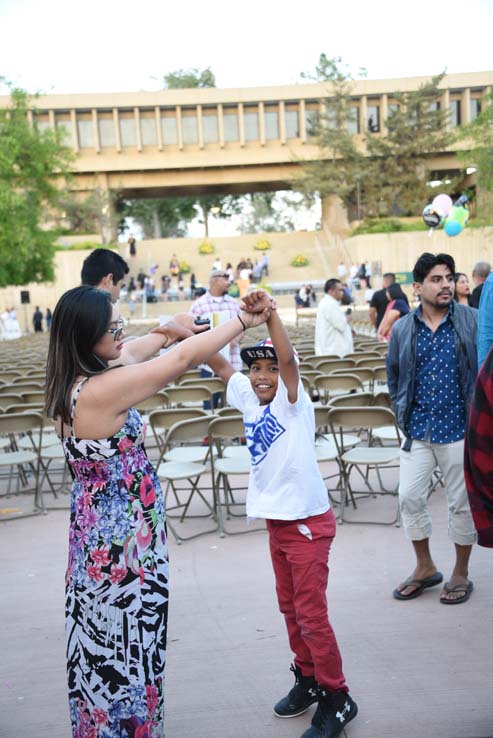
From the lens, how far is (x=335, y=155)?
47.5 metres

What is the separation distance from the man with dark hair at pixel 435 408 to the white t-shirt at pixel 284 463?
123cm

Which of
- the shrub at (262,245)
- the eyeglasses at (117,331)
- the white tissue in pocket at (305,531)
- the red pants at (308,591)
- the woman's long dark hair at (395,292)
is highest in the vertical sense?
the shrub at (262,245)

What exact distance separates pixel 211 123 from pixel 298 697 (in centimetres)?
5527

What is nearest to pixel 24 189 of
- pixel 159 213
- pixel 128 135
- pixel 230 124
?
pixel 128 135

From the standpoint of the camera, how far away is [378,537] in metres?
5.29

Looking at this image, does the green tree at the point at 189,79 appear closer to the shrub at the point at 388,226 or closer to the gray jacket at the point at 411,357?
the shrub at the point at 388,226

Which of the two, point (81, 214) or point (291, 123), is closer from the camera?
point (81, 214)

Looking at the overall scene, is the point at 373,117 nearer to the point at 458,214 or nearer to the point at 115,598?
the point at 458,214

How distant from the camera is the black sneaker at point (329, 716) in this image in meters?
2.79

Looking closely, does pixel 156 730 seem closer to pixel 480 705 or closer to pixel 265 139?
pixel 480 705

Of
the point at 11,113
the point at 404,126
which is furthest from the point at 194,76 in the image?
the point at 11,113

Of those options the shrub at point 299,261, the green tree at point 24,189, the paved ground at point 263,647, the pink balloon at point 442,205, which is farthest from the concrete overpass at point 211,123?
the paved ground at point 263,647

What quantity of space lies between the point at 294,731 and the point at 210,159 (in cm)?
5411

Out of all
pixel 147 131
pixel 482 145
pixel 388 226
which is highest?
pixel 147 131
